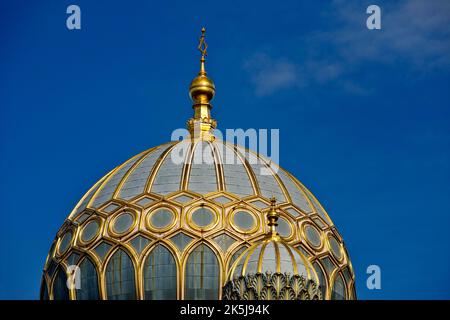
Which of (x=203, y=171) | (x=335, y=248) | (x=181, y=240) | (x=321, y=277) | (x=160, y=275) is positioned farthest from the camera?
(x=335, y=248)

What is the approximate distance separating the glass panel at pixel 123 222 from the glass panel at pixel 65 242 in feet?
5.66

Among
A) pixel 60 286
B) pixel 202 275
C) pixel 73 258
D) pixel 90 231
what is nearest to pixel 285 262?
pixel 202 275

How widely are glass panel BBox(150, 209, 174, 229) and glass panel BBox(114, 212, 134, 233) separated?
2.23 feet

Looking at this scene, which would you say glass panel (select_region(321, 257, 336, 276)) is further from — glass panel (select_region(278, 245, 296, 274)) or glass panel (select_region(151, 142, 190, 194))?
glass panel (select_region(278, 245, 296, 274))

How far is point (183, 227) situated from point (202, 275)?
1672mm

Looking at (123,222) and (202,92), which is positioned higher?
(202,92)

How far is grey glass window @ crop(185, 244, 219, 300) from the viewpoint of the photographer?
52.1 m

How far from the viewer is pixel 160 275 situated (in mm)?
52469

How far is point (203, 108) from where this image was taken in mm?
60125

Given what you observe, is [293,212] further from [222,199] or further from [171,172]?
[171,172]

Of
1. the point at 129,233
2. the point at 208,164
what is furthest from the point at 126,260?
the point at 208,164

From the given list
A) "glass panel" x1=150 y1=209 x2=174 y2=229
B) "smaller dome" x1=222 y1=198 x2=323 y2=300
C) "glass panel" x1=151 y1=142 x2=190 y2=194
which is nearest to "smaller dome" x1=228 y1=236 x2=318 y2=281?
"smaller dome" x1=222 y1=198 x2=323 y2=300

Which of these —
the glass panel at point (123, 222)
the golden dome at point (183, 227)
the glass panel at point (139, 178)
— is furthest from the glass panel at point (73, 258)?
the glass panel at point (139, 178)
